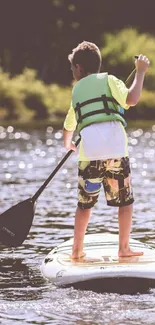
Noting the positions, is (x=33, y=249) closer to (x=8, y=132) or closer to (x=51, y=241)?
(x=51, y=241)

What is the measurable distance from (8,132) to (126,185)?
78.9 feet

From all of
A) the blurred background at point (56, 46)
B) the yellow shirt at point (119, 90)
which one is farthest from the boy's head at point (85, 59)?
the blurred background at point (56, 46)

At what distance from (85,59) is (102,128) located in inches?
20.8

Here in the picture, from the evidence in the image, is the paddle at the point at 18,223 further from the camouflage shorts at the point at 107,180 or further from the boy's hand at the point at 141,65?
the boy's hand at the point at 141,65

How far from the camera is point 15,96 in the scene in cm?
4125

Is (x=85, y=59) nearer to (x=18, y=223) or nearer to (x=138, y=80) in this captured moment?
(x=138, y=80)

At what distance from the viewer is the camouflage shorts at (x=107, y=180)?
7.82 meters

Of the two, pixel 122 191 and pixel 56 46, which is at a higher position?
pixel 56 46

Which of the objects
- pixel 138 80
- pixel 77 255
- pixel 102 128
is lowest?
pixel 77 255

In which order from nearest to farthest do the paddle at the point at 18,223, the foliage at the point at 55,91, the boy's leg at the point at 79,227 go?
the boy's leg at the point at 79,227, the paddle at the point at 18,223, the foliage at the point at 55,91

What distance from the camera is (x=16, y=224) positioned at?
8703 mm

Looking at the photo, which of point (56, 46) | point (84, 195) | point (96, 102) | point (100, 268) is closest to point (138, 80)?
point (96, 102)

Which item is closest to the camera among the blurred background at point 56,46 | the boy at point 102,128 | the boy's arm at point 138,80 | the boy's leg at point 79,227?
the boy's arm at point 138,80

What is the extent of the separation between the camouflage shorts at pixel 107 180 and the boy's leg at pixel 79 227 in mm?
60
